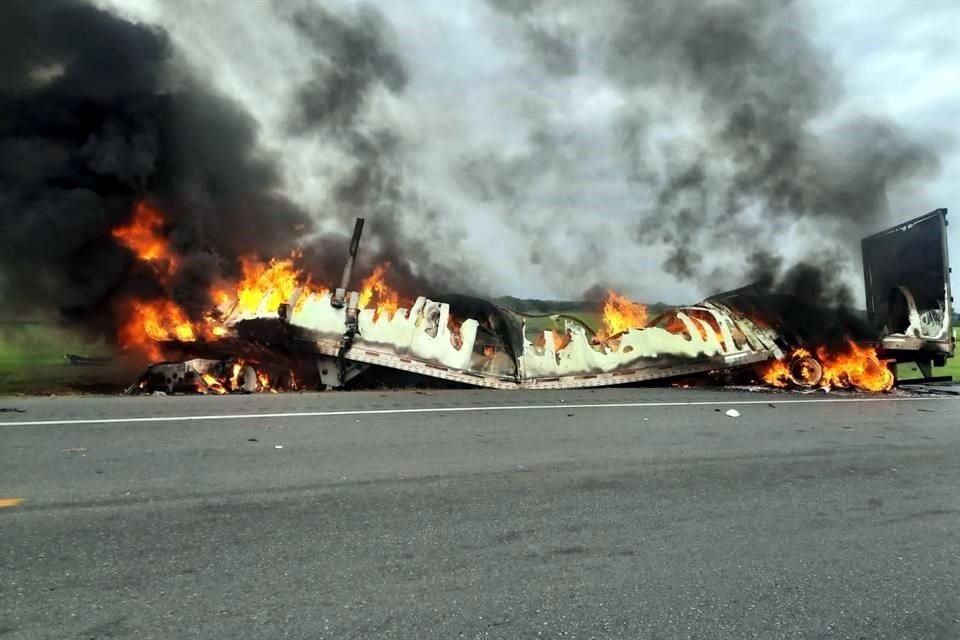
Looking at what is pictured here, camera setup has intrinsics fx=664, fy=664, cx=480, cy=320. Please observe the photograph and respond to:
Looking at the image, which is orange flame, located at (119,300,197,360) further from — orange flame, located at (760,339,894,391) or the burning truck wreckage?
orange flame, located at (760,339,894,391)

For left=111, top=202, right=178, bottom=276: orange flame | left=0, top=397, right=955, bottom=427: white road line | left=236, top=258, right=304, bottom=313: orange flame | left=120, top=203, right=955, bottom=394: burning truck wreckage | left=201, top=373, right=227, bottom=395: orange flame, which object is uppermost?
left=111, top=202, right=178, bottom=276: orange flame

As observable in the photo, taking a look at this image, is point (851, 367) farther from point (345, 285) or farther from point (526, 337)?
point (345, 285)

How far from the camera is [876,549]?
3199mm

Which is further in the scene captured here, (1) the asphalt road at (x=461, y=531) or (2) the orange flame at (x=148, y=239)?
(2) the orange flame at (x=148, y=239)

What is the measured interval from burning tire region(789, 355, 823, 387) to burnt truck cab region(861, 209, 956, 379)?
1.01 m

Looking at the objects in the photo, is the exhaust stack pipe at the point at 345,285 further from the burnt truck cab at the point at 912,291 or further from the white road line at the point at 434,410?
the burnt truck cab at the point at 912,291

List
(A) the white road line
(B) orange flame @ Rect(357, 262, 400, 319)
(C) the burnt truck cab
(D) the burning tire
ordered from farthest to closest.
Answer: (B) orange flame @ Rect(357, 262, 400, 319) < (D) the burning tire < (C) the burnt truck cab < (A) the white road line

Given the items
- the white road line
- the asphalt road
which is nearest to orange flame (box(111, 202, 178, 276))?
the asphalt road

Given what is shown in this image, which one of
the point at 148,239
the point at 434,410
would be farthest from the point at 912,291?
the point at 148,239

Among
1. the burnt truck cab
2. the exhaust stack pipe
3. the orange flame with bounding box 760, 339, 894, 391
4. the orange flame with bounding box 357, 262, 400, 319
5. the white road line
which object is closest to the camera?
the white road line

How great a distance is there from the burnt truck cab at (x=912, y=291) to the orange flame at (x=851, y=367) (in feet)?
0.85

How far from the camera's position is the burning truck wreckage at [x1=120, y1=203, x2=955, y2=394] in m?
9.77

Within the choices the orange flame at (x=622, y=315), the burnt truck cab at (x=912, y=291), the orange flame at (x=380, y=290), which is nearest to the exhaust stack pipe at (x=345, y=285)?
the orange flame at (x=380, y=290)

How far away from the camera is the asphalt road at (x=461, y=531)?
236 centimetres
